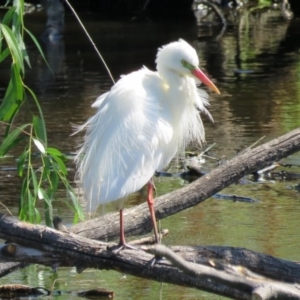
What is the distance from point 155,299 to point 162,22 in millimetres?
18877

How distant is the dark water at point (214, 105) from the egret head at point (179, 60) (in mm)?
1401

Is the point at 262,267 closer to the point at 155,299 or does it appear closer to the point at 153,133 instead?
the point at 153,133

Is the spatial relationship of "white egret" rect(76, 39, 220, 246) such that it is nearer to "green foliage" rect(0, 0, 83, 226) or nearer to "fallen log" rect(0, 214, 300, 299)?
"green foliage" rect(0, 0, 83, 226)

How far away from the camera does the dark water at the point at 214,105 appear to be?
6.19 meters

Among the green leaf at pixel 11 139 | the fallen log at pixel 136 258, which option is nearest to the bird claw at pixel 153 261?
the fallen log at pixel 136 258

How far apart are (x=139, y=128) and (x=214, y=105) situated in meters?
7.13

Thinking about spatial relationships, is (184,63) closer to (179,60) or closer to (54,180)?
(179,60)

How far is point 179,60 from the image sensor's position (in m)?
4.89

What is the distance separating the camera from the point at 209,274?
10.1 feet

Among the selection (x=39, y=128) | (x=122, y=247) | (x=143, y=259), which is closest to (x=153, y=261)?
(x=143, y=259)

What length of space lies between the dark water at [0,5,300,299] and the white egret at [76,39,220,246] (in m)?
1.13

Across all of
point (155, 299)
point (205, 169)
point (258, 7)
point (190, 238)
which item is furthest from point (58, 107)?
point (258, 7)

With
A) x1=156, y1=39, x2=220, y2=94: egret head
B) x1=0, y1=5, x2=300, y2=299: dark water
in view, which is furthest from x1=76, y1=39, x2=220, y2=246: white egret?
x1=0, y1=5, x2=300, y2=299: dark water

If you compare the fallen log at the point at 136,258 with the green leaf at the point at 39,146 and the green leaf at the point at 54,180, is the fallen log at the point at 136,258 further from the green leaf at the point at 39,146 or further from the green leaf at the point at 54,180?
the green leaf at the point at 54,180
